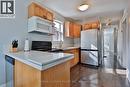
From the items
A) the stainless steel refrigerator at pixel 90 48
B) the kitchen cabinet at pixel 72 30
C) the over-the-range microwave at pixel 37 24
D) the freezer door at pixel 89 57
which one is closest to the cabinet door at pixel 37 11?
the over-the-range microwave at pixel 37 24

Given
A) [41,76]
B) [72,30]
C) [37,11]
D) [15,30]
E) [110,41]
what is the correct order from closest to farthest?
[41,76] → [15,30] → [37,11] → [72,30] → [110,41]

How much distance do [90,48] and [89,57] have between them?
41 centimetres

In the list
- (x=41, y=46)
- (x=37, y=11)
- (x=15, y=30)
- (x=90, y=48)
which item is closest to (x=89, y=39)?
(x=90, y=48)

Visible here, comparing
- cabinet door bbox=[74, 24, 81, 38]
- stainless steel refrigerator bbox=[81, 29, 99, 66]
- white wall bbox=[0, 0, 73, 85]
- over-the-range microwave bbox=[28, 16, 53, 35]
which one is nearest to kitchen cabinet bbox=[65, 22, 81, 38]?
cabinet door bbox=[74, 24, 81, 38]

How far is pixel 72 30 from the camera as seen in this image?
5.85 m

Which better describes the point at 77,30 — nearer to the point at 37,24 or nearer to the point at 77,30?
the point at 77,30

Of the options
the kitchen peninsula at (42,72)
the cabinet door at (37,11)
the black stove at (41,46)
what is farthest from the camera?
the black stove at (41,46)

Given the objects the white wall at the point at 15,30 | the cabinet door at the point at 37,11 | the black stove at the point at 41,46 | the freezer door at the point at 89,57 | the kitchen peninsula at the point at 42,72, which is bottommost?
the freezer door at the point at 89,57

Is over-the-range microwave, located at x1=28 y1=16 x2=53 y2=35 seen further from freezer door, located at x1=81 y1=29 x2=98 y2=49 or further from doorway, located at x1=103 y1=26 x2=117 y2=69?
doorway, located at x1=103 y1=26 x2=117 y2=69

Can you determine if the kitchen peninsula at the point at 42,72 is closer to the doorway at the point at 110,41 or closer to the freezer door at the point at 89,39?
the freezer door at the point at 89,39

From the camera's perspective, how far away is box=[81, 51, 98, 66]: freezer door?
523 cm

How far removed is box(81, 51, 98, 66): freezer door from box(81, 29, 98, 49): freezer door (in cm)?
27

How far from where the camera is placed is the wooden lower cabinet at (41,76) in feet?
4.28

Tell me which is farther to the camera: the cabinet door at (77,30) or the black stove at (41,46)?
the cabinet door at (77,30)
